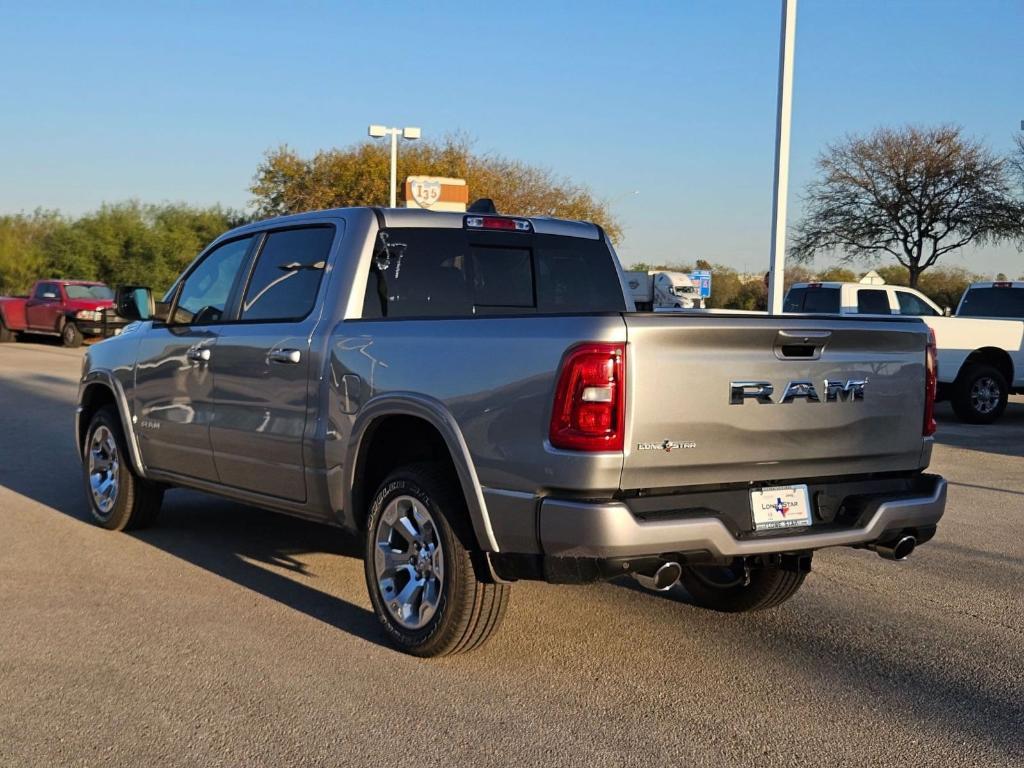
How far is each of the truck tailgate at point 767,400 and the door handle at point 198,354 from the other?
303cm

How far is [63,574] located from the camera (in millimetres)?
6555

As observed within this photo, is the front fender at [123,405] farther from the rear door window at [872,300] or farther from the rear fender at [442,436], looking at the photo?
the rear door window at [872,300]

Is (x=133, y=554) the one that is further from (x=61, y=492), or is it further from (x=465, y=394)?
(x=465, y=394)

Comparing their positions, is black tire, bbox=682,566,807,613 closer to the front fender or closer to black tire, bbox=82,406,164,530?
the front fender

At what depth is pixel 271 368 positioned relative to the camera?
595 cm

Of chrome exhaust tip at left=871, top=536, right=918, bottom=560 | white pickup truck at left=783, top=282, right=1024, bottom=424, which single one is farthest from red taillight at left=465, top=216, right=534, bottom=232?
white pickup truck at left=783, top=282, right=1024, bottom=424

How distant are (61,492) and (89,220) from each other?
56.6 m

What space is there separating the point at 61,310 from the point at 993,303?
76.4 feet

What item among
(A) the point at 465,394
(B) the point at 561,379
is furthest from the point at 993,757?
(A) the point at 465,394

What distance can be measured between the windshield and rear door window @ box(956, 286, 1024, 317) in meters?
22.3

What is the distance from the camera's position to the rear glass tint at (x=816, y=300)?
1855cm

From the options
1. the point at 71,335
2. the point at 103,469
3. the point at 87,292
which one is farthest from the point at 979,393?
the point at 87,292

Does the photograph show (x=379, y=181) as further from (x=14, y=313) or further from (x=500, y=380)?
(x=500, y=380)

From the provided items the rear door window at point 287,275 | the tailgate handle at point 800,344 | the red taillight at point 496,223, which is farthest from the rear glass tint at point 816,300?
the tailgate handle at point 800,344
